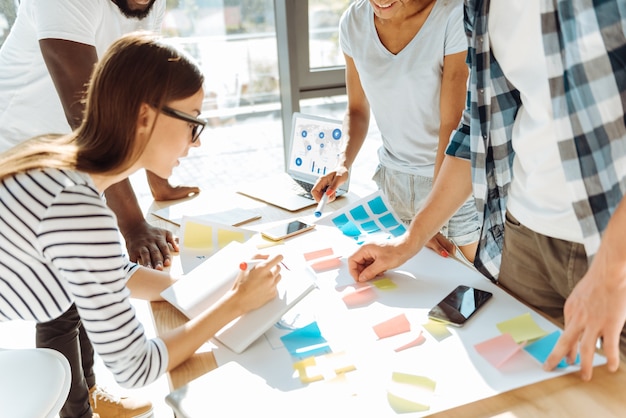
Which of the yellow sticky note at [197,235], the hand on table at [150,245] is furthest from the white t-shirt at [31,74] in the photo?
the yellow sticky note at [197,235]

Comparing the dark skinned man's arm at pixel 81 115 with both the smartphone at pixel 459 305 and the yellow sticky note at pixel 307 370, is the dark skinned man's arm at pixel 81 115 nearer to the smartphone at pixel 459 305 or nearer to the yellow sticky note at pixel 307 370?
the yellow sticky note at pixel 307 370

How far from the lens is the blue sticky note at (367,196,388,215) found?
1.42 m

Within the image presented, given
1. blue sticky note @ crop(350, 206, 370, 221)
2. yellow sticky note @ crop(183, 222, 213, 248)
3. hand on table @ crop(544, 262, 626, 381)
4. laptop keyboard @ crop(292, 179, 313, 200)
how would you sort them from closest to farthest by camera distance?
1. hand on table @ crop(544, 262, 626, 381)
2. yellow sticky note @ crop(183, 222, 213, 248)
3. blue sticky note @ crop(350, 206, 370, 221)
4. laptop keyboard @ crop(292, 179, 313, 200)

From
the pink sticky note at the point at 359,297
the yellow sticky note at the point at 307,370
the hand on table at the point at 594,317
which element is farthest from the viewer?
the pink sticky note at the point at 359,297

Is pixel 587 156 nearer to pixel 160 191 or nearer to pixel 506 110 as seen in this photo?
pixel 506 110

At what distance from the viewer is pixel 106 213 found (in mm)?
932

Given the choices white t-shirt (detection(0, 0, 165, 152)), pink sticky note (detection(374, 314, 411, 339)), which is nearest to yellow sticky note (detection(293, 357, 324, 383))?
pink sticky note (detection(374, 314, 411, 339))

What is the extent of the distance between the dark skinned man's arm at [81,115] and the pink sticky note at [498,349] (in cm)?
76

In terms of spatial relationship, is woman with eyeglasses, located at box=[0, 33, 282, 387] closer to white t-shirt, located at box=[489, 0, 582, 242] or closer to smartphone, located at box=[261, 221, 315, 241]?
smartphone, located at box=[261, 221, 315, 241]

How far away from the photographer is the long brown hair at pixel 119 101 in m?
0.97

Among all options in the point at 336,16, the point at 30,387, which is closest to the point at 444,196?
the point at 30,387

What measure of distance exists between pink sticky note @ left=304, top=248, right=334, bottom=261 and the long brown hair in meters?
0.44

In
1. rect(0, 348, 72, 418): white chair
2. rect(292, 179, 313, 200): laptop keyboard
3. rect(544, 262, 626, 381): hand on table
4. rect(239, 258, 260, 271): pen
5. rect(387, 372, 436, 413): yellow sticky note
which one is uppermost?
rect(544, 262, 626, 381): hand on table

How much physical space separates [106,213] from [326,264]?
1.59ft
